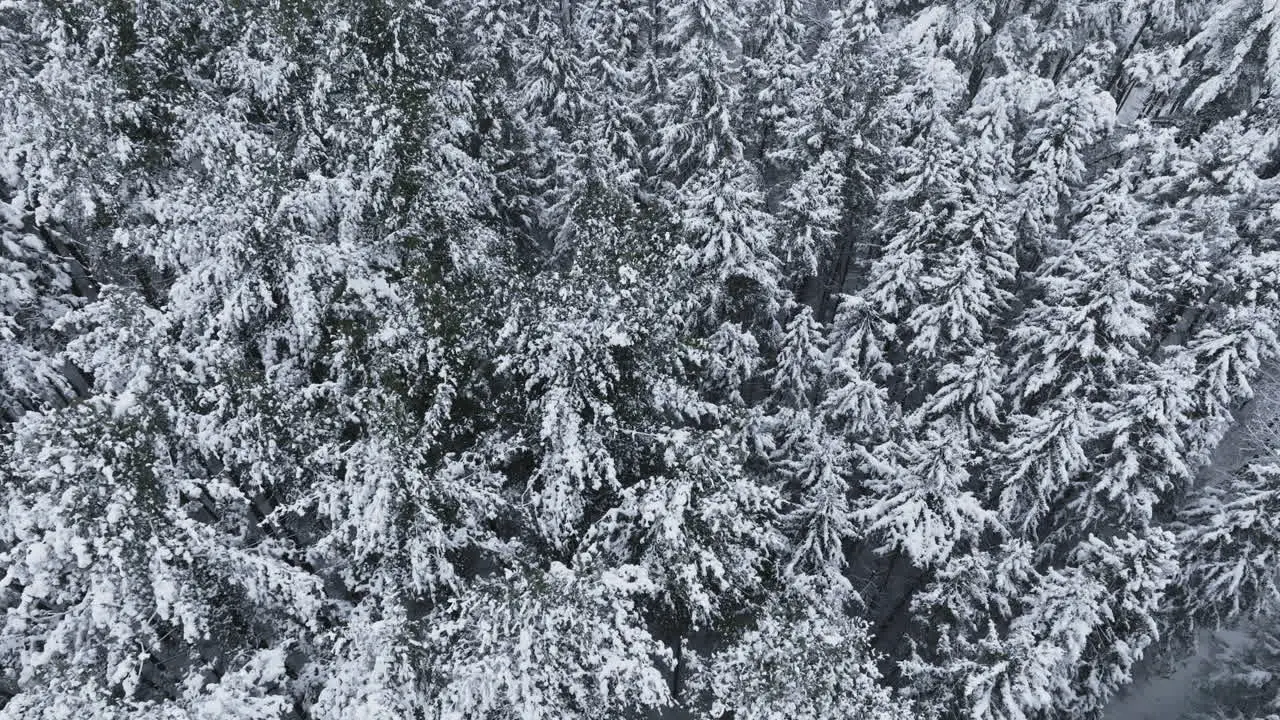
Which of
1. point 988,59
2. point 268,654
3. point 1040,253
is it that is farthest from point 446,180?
point 988,59

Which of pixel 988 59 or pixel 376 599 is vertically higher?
pixel 988 59

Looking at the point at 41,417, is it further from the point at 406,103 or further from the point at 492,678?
the point at 406,103

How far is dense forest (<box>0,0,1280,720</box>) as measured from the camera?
12.8 m

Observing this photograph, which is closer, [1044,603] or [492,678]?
[492,678]

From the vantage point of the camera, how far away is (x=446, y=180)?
20.4m

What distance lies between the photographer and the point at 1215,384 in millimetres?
19922

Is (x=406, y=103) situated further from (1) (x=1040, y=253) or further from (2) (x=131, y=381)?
(1) (x=1040, y=253)

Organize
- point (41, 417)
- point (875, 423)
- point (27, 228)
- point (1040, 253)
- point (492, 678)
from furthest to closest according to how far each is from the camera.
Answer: point (1040, 253), point (27, 228), point (875, 423), point (41, 417), point (492, 678)

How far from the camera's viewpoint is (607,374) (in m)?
16.0

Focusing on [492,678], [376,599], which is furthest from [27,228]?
[492,678]

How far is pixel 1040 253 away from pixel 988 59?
433 inches

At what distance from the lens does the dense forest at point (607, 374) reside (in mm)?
12750

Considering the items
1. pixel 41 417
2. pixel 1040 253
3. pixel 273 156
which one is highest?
pixel 1040 253

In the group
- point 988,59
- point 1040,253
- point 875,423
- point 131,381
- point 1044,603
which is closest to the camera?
point 131,381
